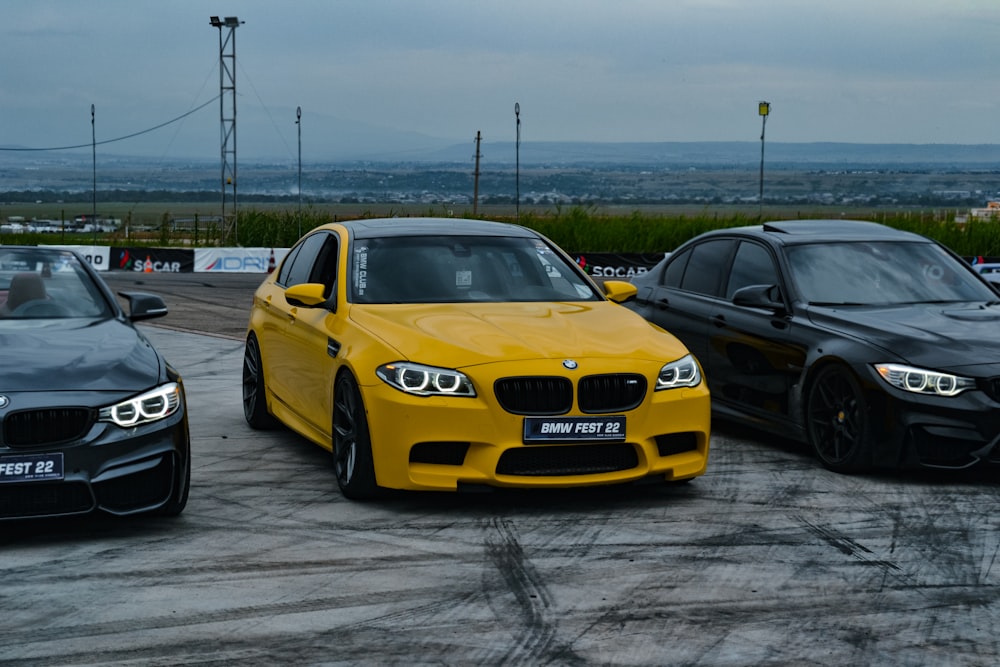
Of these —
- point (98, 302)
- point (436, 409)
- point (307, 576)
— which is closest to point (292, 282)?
point (98, 302)

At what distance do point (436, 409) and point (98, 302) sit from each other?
2414 millimetres

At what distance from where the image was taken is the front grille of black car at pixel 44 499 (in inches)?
261

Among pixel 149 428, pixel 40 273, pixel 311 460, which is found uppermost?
pixel 40 273

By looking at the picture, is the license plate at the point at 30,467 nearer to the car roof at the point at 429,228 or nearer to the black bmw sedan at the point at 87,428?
the black bmw sedan at the point at 87,428

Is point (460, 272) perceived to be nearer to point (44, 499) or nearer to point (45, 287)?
point (45, 287)

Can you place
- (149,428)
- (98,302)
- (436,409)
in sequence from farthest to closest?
(98,302), (436,409), (149,428)

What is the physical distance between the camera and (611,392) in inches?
297

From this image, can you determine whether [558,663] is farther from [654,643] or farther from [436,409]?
[436,409]

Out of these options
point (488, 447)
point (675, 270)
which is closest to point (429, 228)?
point (488, 447)

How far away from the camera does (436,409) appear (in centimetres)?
734

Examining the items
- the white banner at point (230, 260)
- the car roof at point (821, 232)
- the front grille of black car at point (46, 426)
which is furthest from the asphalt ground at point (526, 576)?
the white banner at point (230, 260)

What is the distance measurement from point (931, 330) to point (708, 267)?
248 centimetres

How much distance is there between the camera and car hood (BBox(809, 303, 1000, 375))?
27.8 feet

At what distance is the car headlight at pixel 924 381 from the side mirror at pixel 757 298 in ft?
4.22
